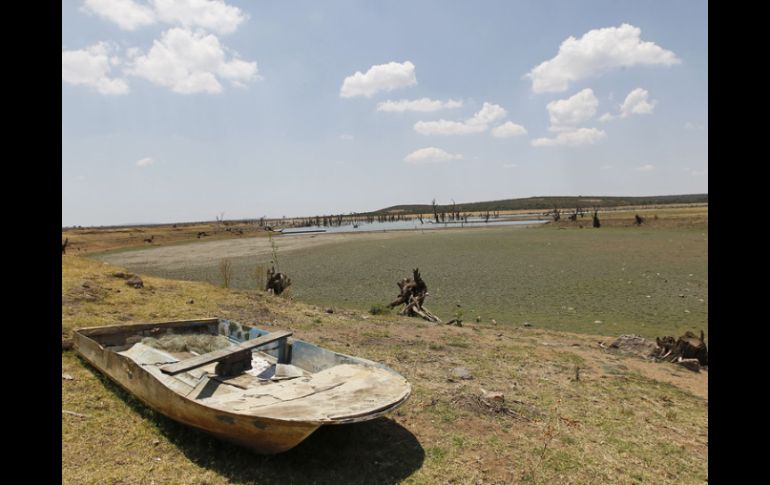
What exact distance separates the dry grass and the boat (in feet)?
1.08

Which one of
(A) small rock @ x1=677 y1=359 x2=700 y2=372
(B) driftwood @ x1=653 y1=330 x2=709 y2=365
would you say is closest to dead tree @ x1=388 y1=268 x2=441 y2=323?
(B) driftwood @ x1=653 y1=330 x2=709 y2=365

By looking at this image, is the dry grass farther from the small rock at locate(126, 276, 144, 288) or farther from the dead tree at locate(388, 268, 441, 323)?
the small rock at locate(126, 276, 144, 288)

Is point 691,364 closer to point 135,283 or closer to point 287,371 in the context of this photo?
point 287,371

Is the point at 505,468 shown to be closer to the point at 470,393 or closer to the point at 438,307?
the point at 470,393

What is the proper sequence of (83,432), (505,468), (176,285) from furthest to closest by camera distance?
(176,285) < (83,432) < (505,468)

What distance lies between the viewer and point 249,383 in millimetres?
6055

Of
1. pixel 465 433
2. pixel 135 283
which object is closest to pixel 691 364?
pixel 465 433

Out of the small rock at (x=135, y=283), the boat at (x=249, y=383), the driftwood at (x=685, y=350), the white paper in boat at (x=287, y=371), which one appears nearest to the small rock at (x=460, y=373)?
the boat at (x=249, y=383)

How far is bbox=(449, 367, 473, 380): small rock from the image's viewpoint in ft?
24.8

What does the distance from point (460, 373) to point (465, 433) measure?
7.30ft

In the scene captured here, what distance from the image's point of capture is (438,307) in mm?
15758
